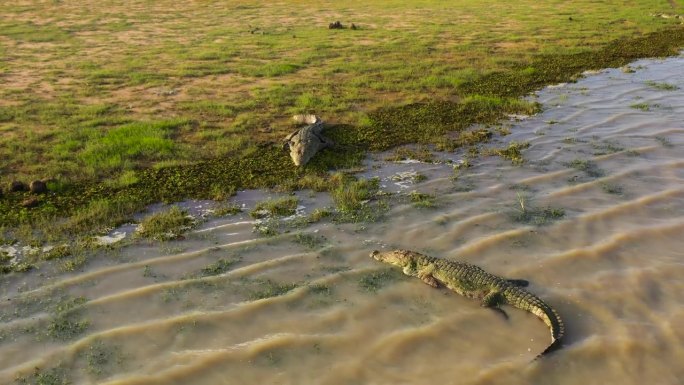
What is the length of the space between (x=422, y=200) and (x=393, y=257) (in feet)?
5.99

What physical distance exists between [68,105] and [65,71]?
403 centimetres

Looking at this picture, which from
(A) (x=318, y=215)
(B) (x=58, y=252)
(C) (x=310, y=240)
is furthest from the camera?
(A) (x=318, y=215)

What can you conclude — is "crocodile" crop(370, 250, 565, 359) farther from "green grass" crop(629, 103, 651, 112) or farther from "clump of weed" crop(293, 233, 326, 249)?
"green grass" crop(629, 103, 651, 112)

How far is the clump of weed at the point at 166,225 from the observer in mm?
6691

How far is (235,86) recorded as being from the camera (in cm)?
1372

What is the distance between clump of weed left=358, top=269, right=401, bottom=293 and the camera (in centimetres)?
573

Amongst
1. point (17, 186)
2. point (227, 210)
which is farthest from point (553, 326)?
point (17, 186)

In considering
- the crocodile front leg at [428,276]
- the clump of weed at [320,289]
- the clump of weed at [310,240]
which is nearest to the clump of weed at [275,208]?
the clump of weed at [310,240]

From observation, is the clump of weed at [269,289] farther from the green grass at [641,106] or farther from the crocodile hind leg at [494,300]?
the green grass at [641,106]

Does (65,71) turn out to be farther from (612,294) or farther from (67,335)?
(612,294)

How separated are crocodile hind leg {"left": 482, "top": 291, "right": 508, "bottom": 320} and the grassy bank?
3.74m

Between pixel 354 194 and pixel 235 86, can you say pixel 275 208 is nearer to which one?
pixel 354 194

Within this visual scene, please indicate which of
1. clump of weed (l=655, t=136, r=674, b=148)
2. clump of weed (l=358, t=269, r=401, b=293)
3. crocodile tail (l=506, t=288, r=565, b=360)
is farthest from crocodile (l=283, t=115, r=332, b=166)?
clump of weed (l=655, t=136, r=674, b=148)

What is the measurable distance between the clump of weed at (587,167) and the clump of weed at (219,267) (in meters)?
5.90
